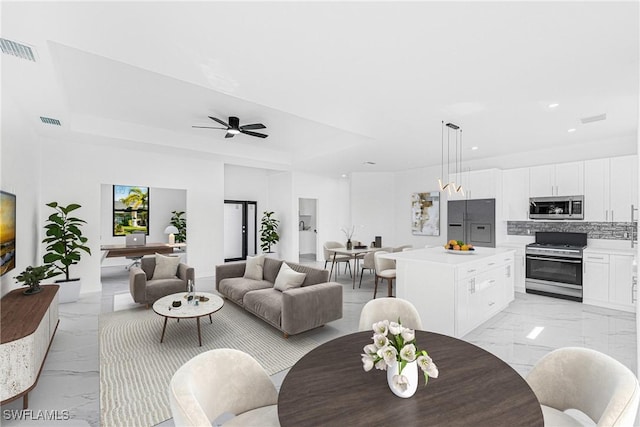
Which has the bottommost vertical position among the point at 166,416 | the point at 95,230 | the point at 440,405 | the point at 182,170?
the point at 166,416

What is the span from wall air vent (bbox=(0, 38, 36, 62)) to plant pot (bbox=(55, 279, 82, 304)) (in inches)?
148

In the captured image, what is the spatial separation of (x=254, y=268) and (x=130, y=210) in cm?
355

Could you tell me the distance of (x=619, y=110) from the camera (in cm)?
360

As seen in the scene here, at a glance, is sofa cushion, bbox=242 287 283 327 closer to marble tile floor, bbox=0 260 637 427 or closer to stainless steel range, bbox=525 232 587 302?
marble tile floor, bbox=0 260 637 427

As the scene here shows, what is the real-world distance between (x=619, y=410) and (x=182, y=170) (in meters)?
7.04

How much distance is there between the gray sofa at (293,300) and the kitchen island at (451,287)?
0.92m

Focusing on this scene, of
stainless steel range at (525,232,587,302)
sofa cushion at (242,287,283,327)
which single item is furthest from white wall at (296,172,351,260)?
stainless steel range at (525,232,587,302)

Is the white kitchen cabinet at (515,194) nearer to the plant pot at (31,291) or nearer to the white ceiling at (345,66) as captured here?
the white ceiling at (345,66)

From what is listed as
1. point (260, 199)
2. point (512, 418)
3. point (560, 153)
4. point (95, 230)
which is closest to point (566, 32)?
point (512, 418)

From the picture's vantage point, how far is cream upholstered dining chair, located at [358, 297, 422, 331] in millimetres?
2186

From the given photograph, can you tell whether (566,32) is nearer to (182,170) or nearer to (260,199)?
(182,170)

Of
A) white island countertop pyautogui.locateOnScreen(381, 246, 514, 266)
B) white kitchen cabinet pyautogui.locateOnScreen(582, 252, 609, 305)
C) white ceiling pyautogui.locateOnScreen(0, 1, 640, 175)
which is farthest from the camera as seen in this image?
white kitchen cabinet pyautogui.locateOnScreen(582, 252, 609, 305)

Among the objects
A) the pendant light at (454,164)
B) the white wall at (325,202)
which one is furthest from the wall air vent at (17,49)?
the white wall at (325,202)

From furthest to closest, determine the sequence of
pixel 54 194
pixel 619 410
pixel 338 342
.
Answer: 1. pixel 54 194
2. pixel 338 342
3. pixel 619 410
